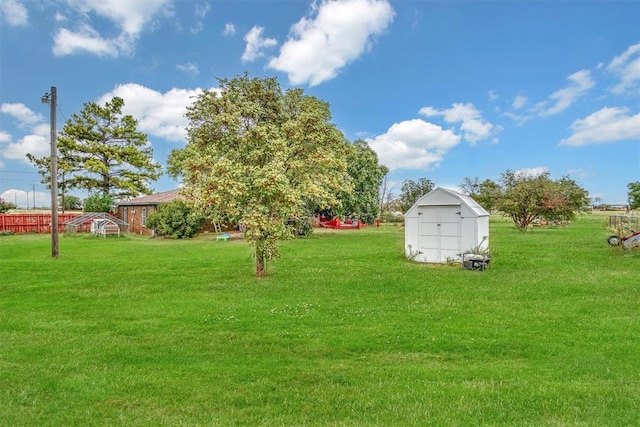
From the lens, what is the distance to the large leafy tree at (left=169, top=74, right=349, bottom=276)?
33.7 ft

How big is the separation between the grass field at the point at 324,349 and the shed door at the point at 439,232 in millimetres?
2756

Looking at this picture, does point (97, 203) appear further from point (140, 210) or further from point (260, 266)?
point (260, 266)

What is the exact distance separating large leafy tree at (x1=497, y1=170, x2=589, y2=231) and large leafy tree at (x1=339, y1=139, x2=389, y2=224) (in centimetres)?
1116

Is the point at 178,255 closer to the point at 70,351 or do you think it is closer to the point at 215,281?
the point at 215,281

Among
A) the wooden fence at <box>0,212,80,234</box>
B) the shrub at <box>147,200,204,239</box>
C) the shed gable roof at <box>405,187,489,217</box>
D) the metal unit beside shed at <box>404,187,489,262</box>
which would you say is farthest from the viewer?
the wooden fence at <box>0,212,80,234</box>

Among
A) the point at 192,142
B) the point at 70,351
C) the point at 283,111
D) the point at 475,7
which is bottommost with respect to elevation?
the point at 70,351

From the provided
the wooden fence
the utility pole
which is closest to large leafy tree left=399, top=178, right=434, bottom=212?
the wooden fence

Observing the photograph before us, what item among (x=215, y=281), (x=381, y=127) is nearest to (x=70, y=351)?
(x=215, y=281)

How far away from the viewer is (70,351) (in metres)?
5.31

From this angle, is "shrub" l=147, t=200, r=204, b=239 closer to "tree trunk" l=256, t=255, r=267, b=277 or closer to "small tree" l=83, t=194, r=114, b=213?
"small tree" l=83, t=194, r=114, b=213

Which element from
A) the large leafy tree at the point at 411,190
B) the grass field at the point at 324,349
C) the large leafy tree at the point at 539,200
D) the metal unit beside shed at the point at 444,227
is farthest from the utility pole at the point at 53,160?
the large leafy tree at the point at 411,190

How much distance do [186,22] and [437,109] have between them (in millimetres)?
14494

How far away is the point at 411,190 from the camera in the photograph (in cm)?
5588

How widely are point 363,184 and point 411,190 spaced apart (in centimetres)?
2081
